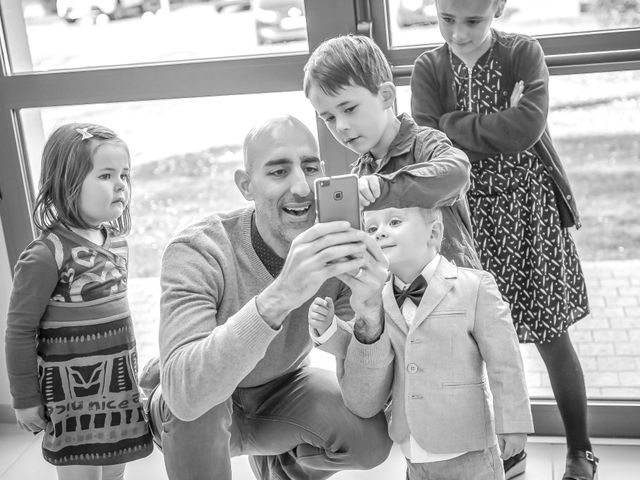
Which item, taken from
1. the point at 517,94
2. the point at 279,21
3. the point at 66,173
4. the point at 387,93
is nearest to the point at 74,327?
the point at 66,173

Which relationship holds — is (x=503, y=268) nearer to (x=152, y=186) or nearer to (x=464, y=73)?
(x=464, y=73)

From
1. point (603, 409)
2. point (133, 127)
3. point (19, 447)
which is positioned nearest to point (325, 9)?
point (133, 127)

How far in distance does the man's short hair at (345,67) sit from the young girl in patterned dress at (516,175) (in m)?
0.25

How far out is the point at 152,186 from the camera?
302cm

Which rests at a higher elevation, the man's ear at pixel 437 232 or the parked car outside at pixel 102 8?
the parked car outside at pixel 102 8

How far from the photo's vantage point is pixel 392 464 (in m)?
2.62

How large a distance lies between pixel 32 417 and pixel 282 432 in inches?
25.2

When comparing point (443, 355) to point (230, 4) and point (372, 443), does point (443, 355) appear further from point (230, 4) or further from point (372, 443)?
point (230, 4)

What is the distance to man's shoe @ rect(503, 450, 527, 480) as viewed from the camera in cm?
246

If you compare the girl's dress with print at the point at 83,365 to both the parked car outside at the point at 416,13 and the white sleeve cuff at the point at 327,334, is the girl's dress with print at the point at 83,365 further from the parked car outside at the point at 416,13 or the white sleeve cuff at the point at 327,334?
the parked car outside at the point at 416,13

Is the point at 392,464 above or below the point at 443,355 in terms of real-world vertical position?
below

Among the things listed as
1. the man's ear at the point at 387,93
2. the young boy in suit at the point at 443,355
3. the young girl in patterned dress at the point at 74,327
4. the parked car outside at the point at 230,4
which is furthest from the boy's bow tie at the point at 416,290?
the parked car outside at the point at 230,4

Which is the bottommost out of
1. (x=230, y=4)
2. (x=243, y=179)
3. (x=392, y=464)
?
(x=392, y=464)

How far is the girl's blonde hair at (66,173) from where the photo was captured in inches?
88.0
